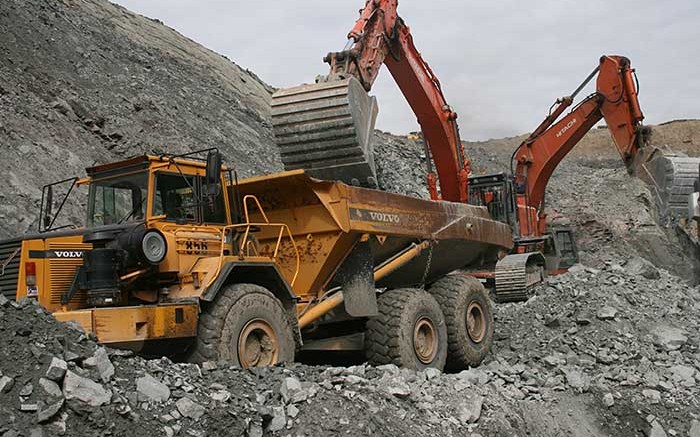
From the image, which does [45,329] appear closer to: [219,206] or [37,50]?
[219,206]

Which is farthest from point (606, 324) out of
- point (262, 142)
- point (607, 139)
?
point (607, 139)

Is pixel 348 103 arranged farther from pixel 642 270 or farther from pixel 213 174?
pixel 642 270

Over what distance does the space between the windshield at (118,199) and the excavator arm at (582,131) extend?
33.5 ft

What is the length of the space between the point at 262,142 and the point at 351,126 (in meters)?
12.2

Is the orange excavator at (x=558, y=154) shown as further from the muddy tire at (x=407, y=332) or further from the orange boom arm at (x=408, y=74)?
the muddy tire at (x=407, y=332)

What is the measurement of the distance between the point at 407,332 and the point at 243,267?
2116 millimetres

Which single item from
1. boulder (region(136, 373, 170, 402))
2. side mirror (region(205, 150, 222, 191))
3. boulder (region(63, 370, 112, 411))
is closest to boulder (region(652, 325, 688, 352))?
side mirror (region(205, 150, 222, 191))

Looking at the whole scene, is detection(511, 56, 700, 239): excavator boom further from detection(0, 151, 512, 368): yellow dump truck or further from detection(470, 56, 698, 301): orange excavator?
detection(0, 151, 512, 368): yellow dump truck

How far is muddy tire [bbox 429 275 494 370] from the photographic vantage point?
8.94 metres

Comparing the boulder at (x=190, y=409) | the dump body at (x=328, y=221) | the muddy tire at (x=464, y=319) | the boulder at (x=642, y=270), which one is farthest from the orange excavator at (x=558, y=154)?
the boulder at (x=190, y=409)

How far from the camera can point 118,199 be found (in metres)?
6.91

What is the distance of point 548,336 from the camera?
1029 cm

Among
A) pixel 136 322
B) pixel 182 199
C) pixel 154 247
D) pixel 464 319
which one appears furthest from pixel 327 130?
pixel 136 322

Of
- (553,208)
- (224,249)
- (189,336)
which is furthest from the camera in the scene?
(553,208)
